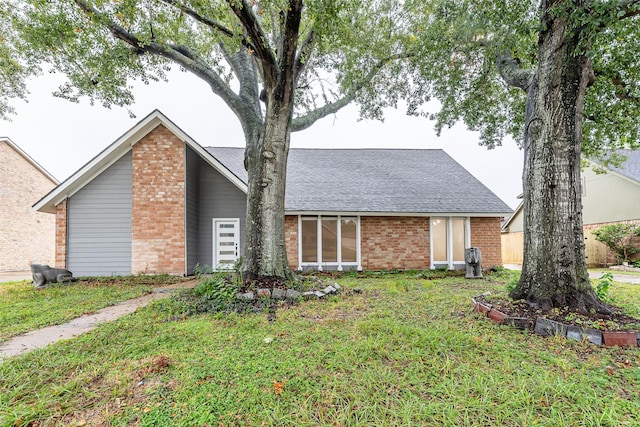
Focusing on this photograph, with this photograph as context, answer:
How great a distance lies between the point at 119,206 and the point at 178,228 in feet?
7.64

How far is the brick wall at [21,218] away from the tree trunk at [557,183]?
21.6 metres

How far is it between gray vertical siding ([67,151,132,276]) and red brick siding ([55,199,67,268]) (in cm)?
11

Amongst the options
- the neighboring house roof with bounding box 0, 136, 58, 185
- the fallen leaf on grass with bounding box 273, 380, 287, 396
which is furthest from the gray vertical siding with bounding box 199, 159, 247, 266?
the neighboring house roof with bounding box 0, 136, 58, 185

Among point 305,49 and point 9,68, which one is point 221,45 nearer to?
point 305,49

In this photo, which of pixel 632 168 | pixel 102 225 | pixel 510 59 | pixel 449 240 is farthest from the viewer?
pixel 632 168

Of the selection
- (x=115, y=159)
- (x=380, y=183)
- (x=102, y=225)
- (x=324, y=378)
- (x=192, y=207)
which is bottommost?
(x=324, y=378)

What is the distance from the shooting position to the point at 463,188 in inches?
484

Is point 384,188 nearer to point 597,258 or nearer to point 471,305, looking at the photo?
point 471,305

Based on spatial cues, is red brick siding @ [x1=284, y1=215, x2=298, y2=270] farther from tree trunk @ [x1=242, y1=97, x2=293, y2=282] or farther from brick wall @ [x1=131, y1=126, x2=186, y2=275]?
tree trunk @ [x1=242, y1=97, x2=293, y2=282]

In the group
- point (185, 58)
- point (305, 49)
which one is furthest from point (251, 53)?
point (185, 58)

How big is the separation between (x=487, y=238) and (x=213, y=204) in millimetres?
10948

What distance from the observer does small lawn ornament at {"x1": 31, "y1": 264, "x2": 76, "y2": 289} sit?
832 centimetres

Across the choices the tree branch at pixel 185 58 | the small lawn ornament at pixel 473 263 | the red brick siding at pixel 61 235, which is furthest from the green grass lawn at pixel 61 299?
the small lawn ornament at pixel 473 263

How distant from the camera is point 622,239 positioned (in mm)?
12586
